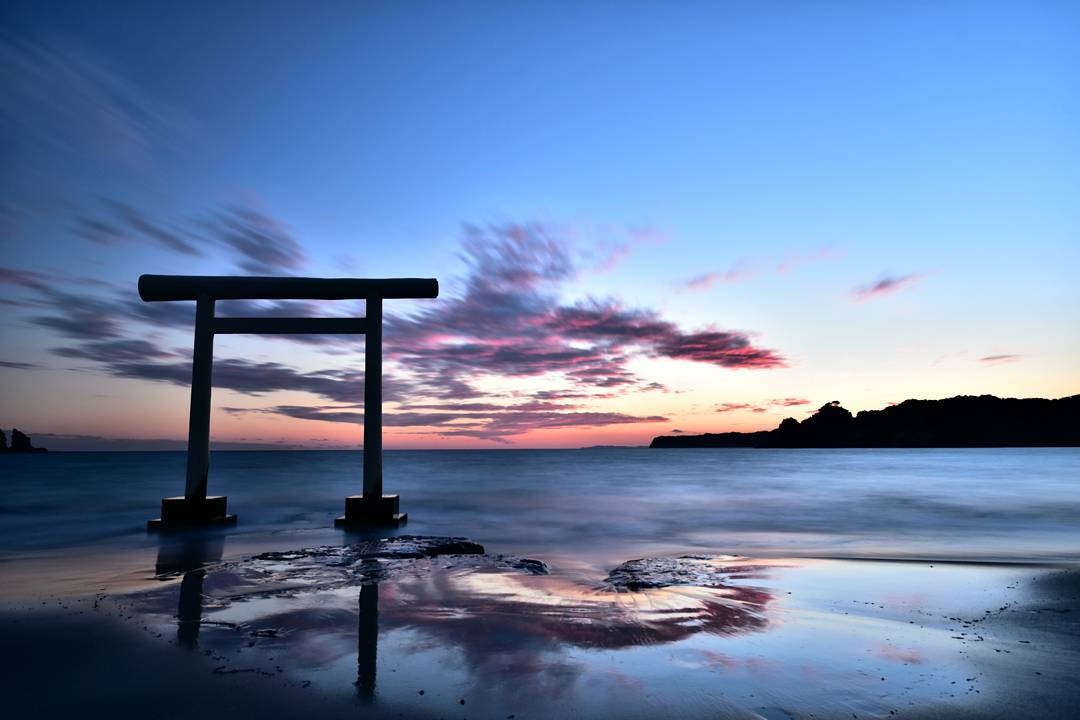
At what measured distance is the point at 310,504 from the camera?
2180 cm

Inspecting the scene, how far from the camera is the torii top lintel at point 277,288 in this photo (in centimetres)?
1073

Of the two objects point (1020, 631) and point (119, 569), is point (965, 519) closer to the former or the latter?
point (1020, 631)

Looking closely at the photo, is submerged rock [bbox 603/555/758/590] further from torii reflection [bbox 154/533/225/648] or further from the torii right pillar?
the torii right pillar

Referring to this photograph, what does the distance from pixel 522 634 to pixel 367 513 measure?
7.12m

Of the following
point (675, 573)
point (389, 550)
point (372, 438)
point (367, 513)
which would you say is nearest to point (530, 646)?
point (675, 573)

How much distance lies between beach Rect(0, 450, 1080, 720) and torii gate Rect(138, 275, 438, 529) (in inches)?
60.1

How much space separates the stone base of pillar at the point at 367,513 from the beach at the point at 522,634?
1.14 m

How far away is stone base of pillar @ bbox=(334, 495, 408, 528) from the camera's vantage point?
11.0m

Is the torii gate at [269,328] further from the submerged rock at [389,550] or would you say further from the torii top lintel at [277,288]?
the submerged rock at [389,550]

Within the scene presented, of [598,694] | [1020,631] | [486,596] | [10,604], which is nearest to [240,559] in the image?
[10,604]

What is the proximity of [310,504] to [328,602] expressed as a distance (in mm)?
17767

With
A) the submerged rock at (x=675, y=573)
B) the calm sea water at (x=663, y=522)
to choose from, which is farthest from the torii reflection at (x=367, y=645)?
the calm sea water at (x=663, y=522)

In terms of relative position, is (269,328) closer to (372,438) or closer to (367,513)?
(372,438)

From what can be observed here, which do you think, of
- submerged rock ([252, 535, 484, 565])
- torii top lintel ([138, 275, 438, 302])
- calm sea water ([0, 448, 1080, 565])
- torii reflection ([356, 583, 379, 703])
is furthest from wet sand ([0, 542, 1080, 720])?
torii top lintel ([138, 275, 438, 302])
